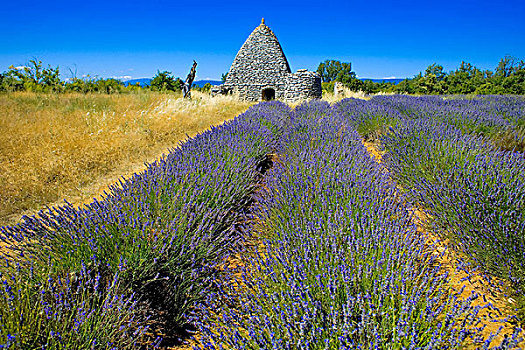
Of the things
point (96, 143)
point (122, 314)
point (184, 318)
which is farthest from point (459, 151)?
point (96, 143)

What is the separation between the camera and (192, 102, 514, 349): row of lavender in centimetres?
106

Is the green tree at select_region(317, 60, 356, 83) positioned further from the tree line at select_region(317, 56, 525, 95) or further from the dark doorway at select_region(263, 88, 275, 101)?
the dark doorway at select_region(263, 88, 275, 101)

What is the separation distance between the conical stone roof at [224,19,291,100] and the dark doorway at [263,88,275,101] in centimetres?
74

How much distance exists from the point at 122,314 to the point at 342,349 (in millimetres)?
977

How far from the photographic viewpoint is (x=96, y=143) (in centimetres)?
506

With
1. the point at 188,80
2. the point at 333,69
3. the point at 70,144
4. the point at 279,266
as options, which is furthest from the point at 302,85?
the point at 333,69

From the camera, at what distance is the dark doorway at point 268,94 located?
16.8m

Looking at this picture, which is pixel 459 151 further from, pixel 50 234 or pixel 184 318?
pixel 50 234

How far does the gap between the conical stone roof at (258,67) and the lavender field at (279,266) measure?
14237 millimetres

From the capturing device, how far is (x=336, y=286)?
117 centimetres

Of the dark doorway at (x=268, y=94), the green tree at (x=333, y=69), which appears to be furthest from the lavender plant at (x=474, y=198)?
the green tree at (x=333, y=69)

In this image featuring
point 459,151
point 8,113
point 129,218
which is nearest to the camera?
point 129,218

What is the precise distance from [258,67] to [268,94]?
184cm

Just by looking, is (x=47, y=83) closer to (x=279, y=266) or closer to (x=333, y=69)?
(x=279, y=266)
